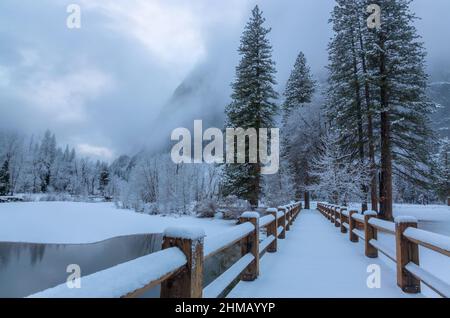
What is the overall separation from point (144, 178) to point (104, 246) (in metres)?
34.5

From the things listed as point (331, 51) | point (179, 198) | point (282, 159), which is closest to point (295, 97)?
point (282, 159)

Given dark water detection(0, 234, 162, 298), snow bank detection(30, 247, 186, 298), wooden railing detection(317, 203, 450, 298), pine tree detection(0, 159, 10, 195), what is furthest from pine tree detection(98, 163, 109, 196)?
snow bank detection(30, 247, 186, 298)

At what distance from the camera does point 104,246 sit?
79.0 feet

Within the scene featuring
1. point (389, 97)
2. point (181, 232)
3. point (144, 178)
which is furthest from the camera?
point (144, 178)

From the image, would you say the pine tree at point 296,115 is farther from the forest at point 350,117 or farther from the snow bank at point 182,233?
the snow bank at point 182,233

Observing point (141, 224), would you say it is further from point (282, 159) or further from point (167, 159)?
point (167, 159)

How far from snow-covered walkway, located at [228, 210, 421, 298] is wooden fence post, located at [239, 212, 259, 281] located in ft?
0.49

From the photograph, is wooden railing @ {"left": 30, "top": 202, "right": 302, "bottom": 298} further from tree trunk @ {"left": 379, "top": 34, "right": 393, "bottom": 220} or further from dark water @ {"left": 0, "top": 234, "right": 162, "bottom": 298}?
tree trunk @ {"left": 379, "top": 34, "right": 393, "bottom": 220}

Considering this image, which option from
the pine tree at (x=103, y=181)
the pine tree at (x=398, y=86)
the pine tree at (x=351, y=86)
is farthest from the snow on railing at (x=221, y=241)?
the pine tree at (x=103, y=181)

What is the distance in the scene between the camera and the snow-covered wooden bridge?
1.76 meters

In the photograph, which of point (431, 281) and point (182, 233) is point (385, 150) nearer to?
point (431, 281)

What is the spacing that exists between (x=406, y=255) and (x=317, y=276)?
1.43m

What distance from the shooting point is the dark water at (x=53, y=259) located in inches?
585
